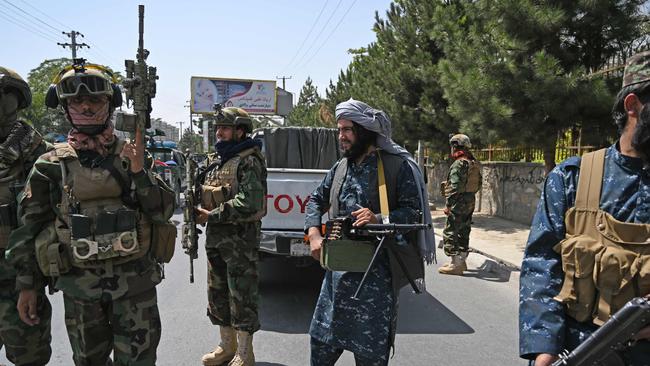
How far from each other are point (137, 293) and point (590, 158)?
7.15 feet

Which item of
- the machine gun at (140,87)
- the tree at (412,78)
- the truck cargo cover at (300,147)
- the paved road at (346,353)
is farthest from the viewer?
the tree at (412,78)

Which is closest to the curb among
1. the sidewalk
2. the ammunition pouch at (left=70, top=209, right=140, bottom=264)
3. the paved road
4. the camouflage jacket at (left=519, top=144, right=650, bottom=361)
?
the sidewalk

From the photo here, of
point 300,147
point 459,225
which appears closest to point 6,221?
point 300,147

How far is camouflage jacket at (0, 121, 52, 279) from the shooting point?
2710 mm

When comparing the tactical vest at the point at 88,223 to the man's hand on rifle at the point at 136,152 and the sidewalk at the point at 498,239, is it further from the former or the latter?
the sidewalk at the point at 498,239

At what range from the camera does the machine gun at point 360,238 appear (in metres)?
2.32

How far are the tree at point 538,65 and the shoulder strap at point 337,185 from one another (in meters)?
5.36

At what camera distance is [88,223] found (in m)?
2.23

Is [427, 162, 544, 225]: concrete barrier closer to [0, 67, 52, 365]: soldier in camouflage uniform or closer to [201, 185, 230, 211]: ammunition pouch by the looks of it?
[201, 185, 230, 211]: ammunition pouch

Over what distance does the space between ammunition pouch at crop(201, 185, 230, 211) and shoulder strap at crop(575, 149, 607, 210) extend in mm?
2489

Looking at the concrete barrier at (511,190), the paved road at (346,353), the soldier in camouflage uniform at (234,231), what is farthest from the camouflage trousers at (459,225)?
the soldier in camouflage uniform at (234,231)

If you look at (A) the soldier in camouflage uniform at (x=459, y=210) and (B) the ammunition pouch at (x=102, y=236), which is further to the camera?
(A) the soldier in camouflage uniform at (x=459, y=210)

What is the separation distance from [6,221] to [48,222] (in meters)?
0.57

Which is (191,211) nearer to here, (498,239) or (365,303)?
(365,303)
